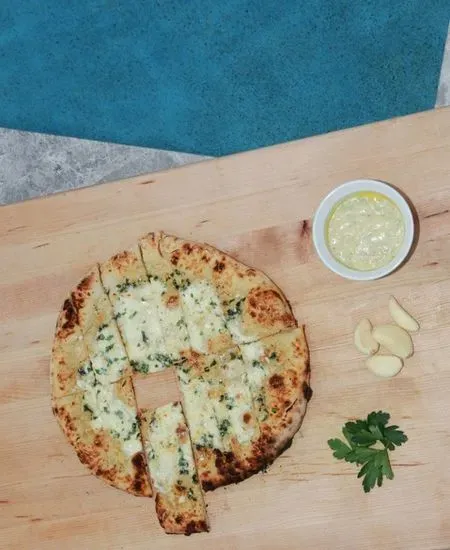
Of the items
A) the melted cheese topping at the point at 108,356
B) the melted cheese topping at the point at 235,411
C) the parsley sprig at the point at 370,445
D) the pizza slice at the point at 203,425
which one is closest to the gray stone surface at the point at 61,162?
the melted cheese topping at the point at 108,356

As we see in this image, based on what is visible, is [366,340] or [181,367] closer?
[366,340]

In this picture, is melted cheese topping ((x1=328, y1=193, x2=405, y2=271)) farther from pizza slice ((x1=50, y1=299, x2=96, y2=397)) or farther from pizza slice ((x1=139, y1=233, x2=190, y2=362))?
pizza slice ((x1=50, y1=299, x2=96, y2=397))

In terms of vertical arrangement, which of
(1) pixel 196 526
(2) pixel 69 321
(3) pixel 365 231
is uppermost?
(3) pixel 365 231

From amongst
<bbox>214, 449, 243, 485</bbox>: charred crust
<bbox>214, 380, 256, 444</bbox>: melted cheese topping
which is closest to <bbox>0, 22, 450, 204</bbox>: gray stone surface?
<bbox>214, 380, 256, 444</bbox>: melted cheese topping

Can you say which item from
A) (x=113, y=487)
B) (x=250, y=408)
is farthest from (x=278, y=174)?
(x=113, y=487)

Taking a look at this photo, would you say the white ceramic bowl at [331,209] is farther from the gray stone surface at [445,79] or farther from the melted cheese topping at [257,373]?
the gray stone surface at [445,79]

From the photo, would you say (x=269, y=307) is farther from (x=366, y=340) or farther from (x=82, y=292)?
(x=82, y=292)

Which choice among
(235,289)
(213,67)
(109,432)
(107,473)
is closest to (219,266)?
(235,289)
